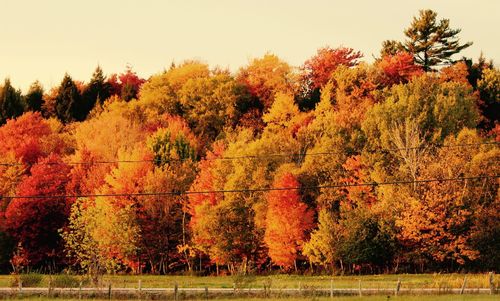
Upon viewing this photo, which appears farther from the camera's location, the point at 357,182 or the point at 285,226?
the point at 357,182

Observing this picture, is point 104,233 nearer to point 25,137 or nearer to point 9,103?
point 25,137

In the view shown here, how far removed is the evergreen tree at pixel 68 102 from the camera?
11638 centimetres

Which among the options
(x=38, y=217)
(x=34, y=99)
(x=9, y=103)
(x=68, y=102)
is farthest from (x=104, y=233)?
(x=34, y=99)

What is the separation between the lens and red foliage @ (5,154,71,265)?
3039 inches

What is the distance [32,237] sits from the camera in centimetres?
7719

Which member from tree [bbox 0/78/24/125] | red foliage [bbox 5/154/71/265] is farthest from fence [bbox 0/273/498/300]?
tree [bbox 0/78/24/125]

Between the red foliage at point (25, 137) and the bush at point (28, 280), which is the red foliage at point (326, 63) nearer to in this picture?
the red foliage at point (25, 137)

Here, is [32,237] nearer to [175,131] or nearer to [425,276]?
[175,131]

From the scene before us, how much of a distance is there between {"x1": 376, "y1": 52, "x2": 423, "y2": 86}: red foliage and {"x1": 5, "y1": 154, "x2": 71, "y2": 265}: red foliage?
122 ft

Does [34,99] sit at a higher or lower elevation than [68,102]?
higher

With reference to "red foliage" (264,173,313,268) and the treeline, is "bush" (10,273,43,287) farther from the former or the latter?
"red foliage" (264,173,313,268)

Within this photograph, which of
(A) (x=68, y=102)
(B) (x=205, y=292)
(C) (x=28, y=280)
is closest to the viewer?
(B) (x=205, y=292)

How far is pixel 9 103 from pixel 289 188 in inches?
2275

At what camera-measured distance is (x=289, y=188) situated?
6888 centimetres
